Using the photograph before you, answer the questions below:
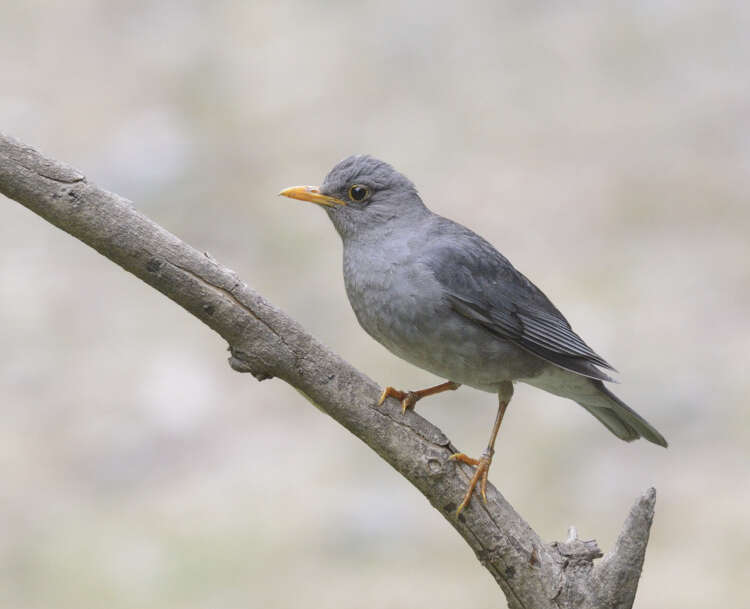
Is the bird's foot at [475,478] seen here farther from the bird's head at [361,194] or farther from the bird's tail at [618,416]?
the bird's head at [361,194]

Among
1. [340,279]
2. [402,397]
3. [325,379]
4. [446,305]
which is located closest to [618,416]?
[446,305]

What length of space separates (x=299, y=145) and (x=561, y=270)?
4.05 metres

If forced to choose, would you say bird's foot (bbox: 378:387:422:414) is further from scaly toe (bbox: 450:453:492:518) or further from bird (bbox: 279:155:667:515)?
scaly toe (bbox: 450:453:492:518)

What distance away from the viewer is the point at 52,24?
703 inches

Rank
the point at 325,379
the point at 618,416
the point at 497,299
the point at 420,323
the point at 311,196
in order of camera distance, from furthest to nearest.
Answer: the point at 618,416 → the point at 311,196 → the point at 497,299 → the point at 420,323 → the point at 325,379

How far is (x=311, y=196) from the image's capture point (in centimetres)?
573

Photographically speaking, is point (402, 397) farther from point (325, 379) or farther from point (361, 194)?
point (361, 194)

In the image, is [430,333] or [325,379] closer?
[325,379]

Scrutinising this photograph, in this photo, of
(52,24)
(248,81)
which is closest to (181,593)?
(248,81)

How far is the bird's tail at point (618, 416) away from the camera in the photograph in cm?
574

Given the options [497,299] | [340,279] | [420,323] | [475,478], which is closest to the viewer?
[475,478]

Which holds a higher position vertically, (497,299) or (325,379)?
(497,299)

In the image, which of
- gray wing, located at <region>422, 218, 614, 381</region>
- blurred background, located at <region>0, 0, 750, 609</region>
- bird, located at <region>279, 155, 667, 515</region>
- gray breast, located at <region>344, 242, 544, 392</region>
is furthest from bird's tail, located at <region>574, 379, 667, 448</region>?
blurred background, located at <region>0, 0, 750, 609</region>

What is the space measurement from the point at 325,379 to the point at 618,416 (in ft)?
6.05
